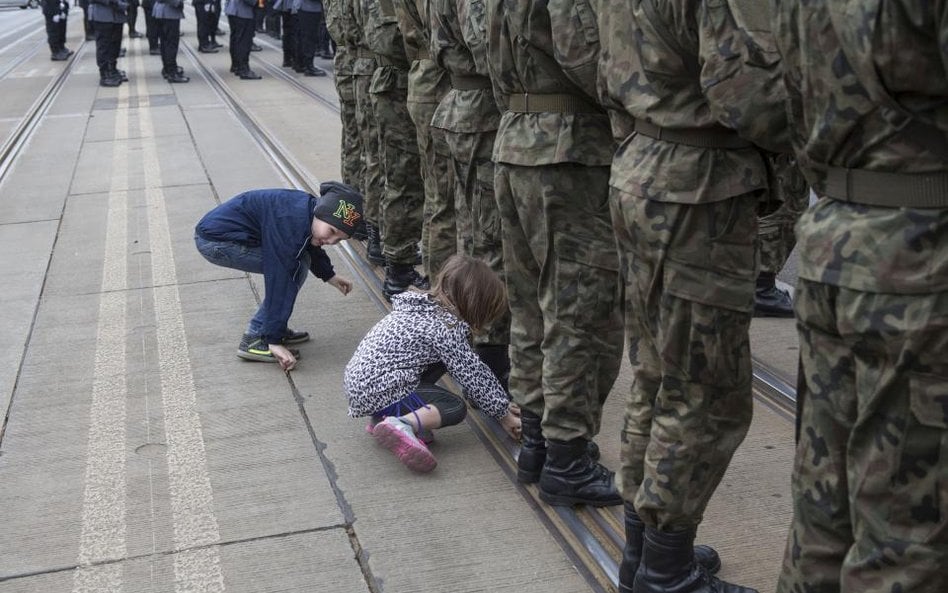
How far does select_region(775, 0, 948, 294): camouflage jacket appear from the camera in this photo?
6.54 feet

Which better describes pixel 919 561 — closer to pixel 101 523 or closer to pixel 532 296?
pixel 532 296

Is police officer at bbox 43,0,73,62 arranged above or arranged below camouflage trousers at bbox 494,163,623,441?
below

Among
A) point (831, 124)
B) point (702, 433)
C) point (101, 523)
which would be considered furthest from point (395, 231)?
point (831, 124)

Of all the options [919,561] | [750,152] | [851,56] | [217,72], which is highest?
[851,56]

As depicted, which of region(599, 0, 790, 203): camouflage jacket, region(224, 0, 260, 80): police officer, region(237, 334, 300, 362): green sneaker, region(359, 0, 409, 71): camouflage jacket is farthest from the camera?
region(224, 0, 260, 80): police officer

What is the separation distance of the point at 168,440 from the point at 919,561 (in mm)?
3256

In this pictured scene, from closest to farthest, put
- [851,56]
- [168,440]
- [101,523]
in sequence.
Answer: [851,56]
[101,523]
[168,440]

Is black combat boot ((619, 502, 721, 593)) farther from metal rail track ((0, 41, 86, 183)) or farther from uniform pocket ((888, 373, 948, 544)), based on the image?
metal rail track ((0, 41, 86, 183))

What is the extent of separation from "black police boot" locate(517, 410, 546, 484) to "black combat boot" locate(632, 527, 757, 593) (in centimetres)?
97

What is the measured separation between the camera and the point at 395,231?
21.3 feet

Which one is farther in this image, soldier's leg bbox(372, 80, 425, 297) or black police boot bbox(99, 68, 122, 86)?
black police boot bbox(99, 68, 122, 86)

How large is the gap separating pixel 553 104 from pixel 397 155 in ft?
9.56

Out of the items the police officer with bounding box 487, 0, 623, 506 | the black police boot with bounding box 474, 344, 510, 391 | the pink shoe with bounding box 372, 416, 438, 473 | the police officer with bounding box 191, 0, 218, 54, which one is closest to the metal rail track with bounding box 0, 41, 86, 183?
the police officer with bounding box 191, 0, 218, 54

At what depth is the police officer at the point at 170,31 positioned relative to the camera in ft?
61.3
